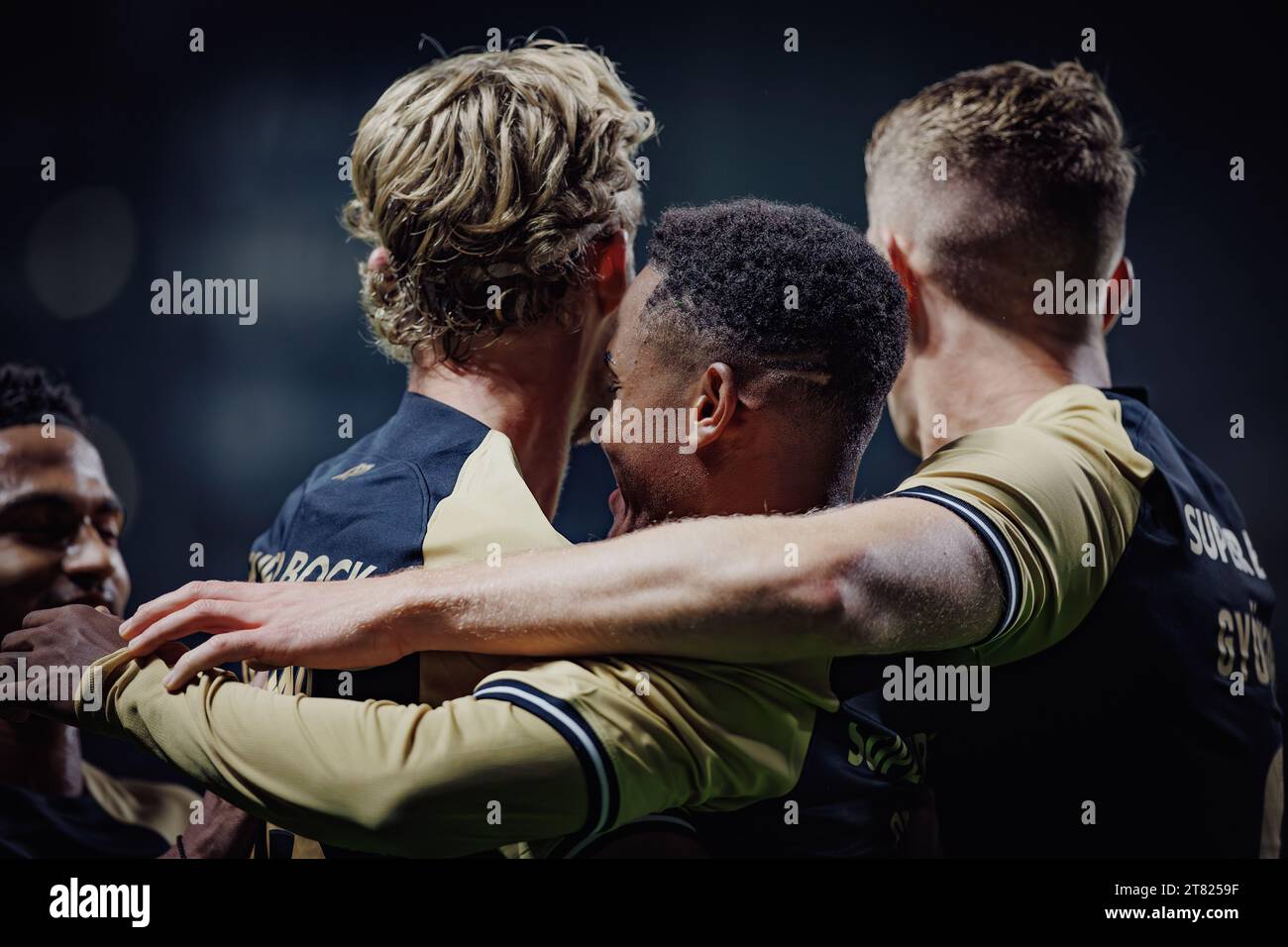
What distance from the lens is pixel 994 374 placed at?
216 cm

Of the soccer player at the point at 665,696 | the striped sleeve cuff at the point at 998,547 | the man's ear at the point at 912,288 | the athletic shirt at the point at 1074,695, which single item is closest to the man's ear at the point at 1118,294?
the athletic shirt at the point at 1074,695

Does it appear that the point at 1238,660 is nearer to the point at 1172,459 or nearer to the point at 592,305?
the point at 1172,459

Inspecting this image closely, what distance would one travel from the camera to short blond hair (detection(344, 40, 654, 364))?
1.81 meters

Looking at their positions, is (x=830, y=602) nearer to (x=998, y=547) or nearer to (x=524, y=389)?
(x=998, y=547)

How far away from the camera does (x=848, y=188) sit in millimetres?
2488

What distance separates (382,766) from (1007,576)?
88 centimetres

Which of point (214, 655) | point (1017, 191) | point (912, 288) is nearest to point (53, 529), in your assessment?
point (214, 655)

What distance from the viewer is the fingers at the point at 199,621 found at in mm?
1518

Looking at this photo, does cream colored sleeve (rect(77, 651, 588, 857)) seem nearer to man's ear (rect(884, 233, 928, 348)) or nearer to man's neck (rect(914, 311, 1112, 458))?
man's neck (rect(914, 311, 1112, 458))

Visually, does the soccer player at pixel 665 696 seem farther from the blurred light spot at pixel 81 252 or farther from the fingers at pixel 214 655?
the blurred light spot at pixel 81 252

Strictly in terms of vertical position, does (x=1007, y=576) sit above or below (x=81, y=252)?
below

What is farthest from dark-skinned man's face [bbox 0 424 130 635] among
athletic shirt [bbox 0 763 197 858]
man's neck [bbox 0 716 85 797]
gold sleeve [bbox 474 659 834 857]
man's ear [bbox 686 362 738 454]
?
man's ear [bbox 686 362 738 454]

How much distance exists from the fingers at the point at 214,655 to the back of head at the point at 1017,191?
1487mm
